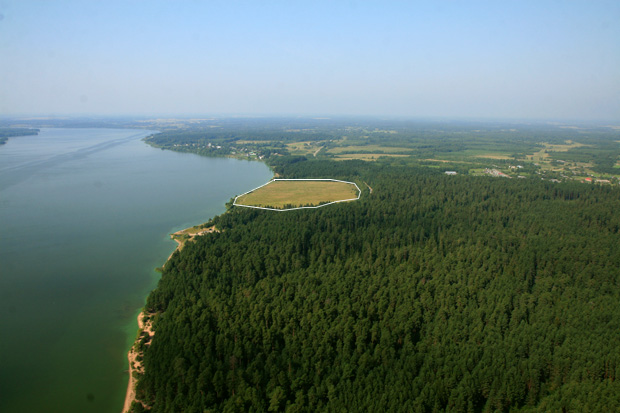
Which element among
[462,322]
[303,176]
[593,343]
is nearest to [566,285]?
[593,343]

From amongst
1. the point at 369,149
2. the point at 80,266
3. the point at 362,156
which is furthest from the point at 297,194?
the point at 369,149

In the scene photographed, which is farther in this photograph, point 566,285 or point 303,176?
point 303,176

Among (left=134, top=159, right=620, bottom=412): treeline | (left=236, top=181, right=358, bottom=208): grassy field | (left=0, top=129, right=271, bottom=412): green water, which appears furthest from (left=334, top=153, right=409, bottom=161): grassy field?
(left=134, top=159, right=620, bottom=412): treeline

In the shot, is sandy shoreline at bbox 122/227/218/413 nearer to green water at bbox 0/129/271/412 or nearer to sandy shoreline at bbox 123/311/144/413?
sandy shoreline at bbox 123/311/144/413

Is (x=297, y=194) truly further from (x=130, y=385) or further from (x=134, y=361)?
(x=130, y=385)

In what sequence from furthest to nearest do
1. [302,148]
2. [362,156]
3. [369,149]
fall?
[302,148], [369,149], [362,156]

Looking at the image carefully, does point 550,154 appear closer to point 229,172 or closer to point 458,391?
point 229,172
